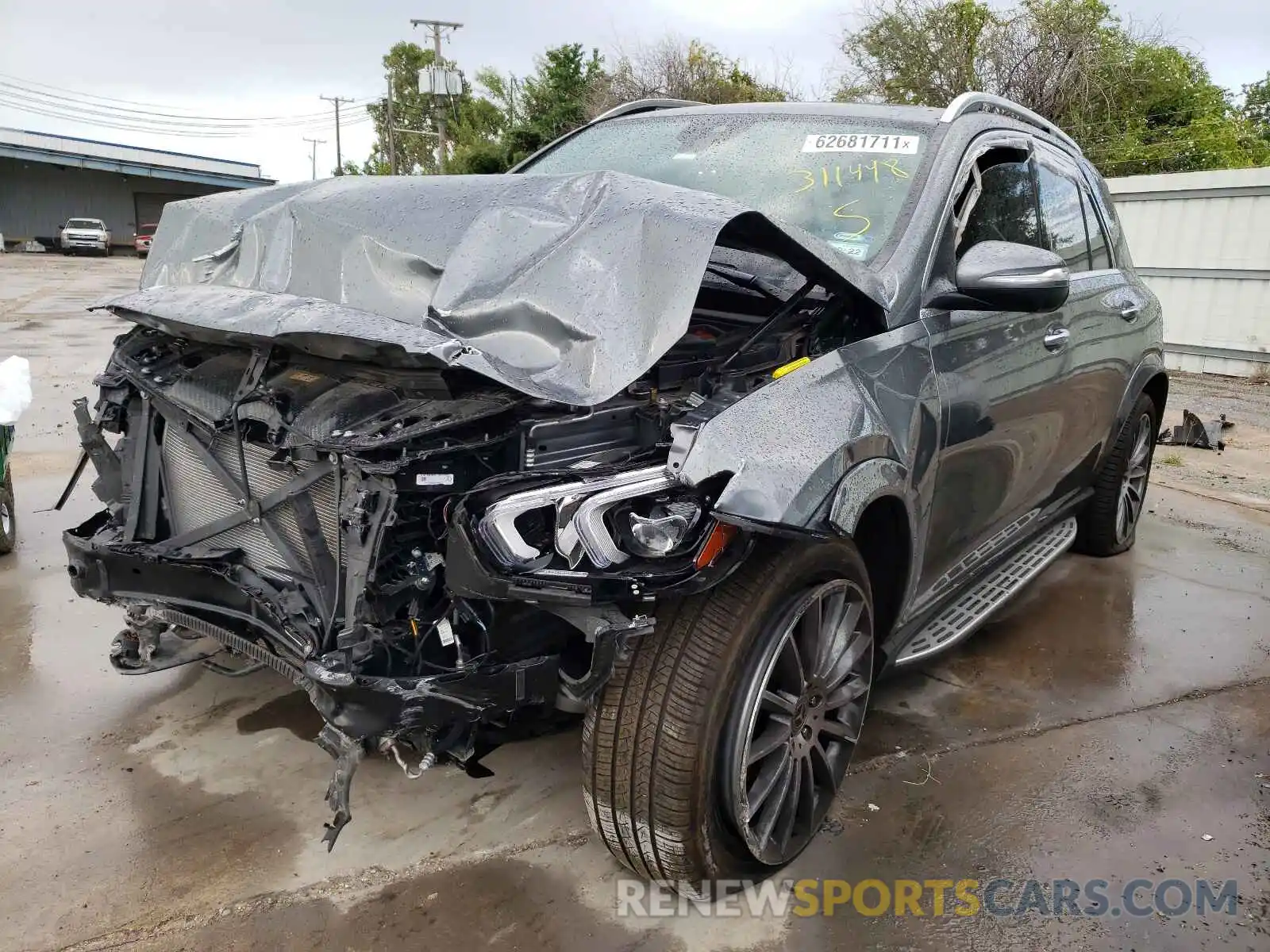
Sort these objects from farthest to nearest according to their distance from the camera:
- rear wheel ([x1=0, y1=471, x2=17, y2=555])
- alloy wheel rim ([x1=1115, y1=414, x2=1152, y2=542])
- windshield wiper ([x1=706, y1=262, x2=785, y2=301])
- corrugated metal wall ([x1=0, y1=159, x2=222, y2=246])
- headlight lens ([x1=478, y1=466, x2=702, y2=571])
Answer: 1. corrugated metal wall ([x1=0, y1=159, x2=222, y2=246])
2. alloy wheel rim ([x1=1115, y1=414, x2=1152, y2=542])
3. rear wheel ([x1=0, y1=471, x2=17, y2=555])
4. windshield wiper ([x1=706, y1=262, x2=785, y2=301])
5. headlight lens ([x1=478, y1=466, x2=702, y2=571])

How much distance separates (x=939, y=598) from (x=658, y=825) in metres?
1.47

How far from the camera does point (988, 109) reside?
11.6ft

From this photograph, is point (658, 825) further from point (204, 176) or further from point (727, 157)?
point (204, 176)

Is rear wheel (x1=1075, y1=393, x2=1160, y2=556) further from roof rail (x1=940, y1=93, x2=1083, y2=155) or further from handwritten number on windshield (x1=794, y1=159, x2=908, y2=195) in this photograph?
handwritten number on windshield (x1=794, y1=159, x2=908, y2=195)

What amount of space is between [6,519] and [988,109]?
4.70m

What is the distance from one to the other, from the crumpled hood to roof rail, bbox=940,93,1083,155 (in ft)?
3.54

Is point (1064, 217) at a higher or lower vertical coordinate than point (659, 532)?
higher

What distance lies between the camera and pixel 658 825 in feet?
7.15

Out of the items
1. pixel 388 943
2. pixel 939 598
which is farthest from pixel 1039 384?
pixel 388 943

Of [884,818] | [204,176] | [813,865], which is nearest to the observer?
[813,865]

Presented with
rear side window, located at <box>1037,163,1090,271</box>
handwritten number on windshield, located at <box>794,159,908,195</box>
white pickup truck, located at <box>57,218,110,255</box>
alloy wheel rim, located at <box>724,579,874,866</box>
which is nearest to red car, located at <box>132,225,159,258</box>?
white pickup truck, located at <box>57,218,110,255</box>

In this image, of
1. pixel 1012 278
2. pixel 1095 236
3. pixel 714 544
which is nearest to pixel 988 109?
pixel 1095 236

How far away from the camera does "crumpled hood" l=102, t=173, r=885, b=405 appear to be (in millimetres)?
2109

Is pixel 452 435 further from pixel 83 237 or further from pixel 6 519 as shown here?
pixel 83 237
